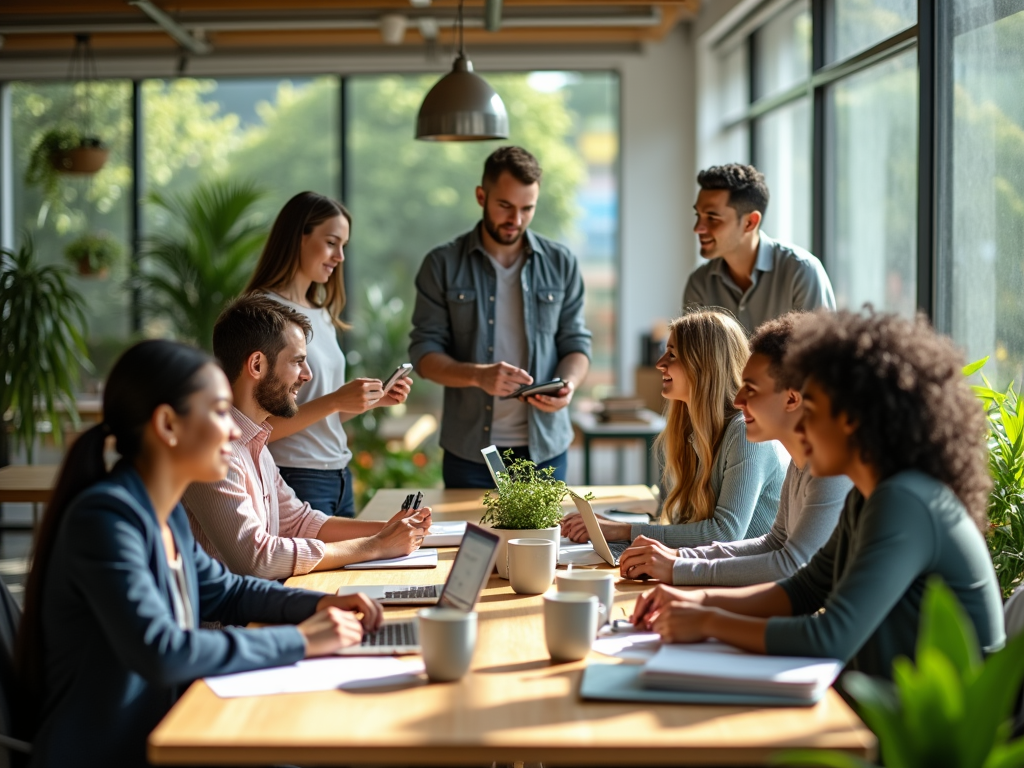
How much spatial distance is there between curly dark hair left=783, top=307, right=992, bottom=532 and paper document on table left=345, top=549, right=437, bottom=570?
107 centimetres

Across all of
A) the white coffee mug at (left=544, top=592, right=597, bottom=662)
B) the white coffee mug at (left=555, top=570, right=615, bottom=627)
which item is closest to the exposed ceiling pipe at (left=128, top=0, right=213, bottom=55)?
the white coffee mug at (left=555, top=570, right=615, bottom=627)

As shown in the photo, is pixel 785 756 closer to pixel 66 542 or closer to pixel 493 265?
pixel 66 542

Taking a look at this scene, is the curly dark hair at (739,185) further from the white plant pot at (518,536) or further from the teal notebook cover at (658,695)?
the teal notebook cover at (658,695)

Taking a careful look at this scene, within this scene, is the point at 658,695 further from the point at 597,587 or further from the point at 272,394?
the point at 272,394

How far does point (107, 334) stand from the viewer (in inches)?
311

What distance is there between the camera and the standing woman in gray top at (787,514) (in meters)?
2.23

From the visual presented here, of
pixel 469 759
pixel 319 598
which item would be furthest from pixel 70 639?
pixel 469 759

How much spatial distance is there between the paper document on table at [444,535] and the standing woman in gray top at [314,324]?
1.44ft

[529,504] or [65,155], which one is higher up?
[65,155]

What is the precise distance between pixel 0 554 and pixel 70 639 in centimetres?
540

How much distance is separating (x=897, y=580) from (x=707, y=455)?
1.08 m

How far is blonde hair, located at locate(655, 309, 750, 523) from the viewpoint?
2.75m

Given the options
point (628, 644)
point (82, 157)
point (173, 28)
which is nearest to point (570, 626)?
point (628, 644)

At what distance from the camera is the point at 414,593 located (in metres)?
2.20
